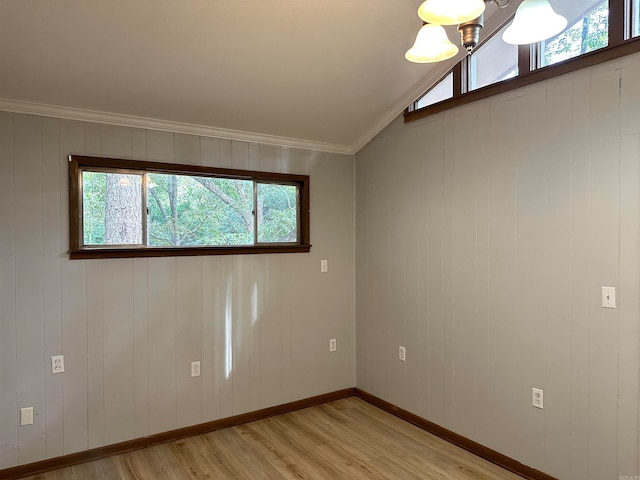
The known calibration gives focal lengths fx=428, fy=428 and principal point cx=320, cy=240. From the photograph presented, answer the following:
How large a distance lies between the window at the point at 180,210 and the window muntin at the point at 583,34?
208 cm

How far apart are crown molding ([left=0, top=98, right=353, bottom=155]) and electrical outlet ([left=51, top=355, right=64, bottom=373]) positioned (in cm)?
156

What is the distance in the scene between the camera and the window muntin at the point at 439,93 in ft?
10.3

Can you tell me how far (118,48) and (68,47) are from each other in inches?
9.7

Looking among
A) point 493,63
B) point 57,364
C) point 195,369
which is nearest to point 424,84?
point 493,63

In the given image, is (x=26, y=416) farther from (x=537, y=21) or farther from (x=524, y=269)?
(x=537, y=21)

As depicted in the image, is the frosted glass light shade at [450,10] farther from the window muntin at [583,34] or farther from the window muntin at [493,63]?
the window muntin at [493,63]

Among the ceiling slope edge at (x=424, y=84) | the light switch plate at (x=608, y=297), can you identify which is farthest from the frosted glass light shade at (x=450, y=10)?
the light switch plate at (x=608, y=297)

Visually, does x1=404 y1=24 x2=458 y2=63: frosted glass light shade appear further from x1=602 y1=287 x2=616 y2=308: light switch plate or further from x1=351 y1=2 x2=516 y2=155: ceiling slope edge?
x1=602 y1=287 x2=616 y2=308: light switch plate

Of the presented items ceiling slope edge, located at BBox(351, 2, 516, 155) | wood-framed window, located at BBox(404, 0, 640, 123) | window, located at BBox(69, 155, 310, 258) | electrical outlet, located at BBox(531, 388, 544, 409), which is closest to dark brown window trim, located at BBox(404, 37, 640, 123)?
wood-framed window, located at BBox(404, 0, 640, 123)

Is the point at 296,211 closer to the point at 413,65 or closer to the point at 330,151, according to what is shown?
the point at 330,151

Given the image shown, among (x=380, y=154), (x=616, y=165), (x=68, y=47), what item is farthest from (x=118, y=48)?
(x=616, y=165)

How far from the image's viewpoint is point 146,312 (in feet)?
10.1

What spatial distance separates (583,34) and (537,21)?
106 centimetres

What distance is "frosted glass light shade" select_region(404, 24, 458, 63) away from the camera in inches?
63.0
